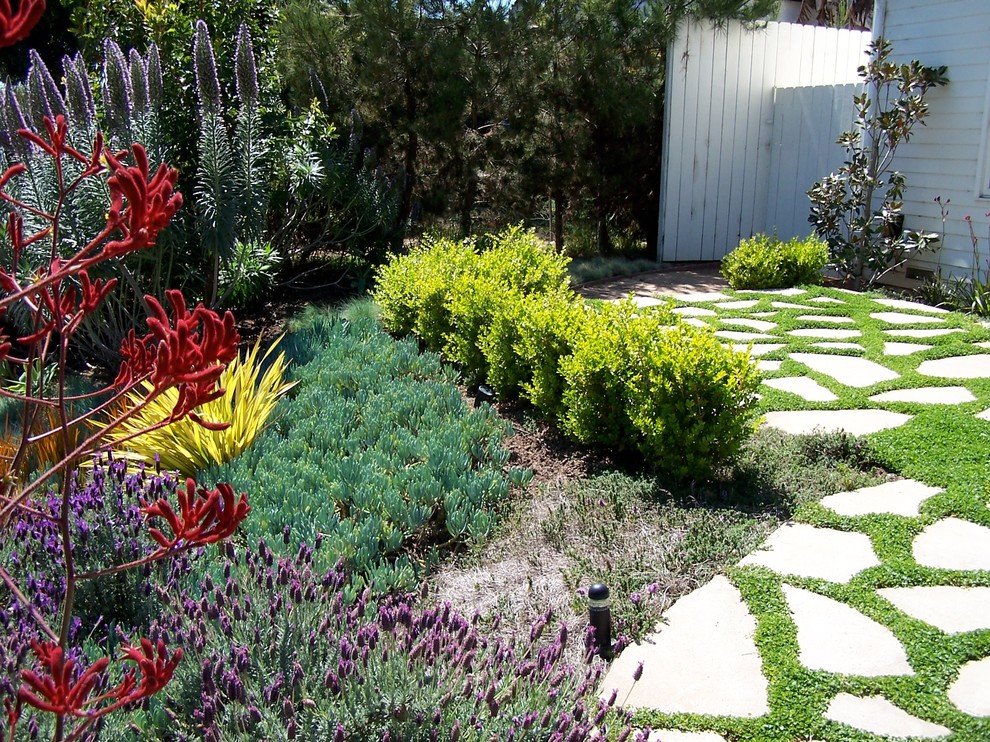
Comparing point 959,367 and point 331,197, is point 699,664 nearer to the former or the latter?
point 959,367

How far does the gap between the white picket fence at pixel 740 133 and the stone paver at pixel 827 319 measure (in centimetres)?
317

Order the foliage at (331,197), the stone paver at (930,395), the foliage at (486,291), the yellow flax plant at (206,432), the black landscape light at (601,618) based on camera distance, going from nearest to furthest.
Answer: the black landscape light at (601,618) → the yellow flax plant at (206,432) → the stone paver at (930,395) → the foliage at (486,291) → the foliage at (331,197)

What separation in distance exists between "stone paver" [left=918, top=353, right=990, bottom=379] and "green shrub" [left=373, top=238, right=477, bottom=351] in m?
2.95

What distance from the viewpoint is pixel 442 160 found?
9281 millimetres

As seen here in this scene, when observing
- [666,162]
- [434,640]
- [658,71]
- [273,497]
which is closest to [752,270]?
[666,162]

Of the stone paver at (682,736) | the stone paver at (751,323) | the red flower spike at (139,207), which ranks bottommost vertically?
the stone paver at (682,736)

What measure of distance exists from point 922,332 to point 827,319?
0.71 meters

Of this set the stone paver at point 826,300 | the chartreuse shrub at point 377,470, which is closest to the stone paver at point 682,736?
the chartreuse shrub at point 377,470

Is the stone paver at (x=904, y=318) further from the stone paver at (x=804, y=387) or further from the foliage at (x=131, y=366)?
the foliage at (x=131, y=366)

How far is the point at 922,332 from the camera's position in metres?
6.17

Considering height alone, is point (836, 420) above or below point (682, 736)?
above

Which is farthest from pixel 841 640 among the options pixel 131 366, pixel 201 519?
pixel 131 366

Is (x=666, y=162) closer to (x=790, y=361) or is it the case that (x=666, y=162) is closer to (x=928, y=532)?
(x=790, y=361)

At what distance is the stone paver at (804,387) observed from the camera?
4.82m
